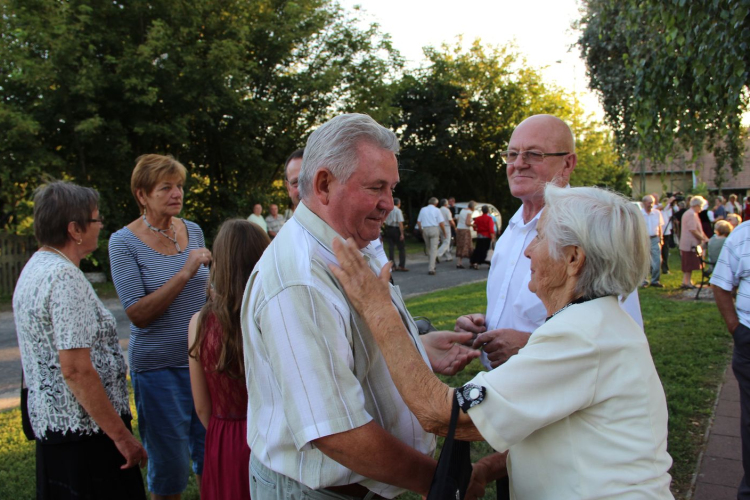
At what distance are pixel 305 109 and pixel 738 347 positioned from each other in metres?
16.7

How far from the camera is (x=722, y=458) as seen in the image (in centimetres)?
447

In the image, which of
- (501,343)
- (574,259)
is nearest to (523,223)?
(501,343)

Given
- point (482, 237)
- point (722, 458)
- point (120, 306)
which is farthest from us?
point (482, 237)

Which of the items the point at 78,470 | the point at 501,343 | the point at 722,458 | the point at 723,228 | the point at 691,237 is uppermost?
the point at 723,228

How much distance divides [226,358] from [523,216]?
5.93 ft

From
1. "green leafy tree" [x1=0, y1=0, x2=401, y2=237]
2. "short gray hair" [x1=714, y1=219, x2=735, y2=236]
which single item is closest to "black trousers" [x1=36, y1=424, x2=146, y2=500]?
"short gray hair" [x1=714, y1=219, x2=735, y2=236]

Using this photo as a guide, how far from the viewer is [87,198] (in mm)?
2887

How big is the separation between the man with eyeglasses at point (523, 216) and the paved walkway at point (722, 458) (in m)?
2.20

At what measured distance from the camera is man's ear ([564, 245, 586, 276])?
6.13 ft

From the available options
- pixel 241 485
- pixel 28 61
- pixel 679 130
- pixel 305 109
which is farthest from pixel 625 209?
pixel 305 109

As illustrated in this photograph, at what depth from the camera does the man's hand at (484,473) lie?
2.10 metres

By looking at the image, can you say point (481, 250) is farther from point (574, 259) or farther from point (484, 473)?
point (574, 259)

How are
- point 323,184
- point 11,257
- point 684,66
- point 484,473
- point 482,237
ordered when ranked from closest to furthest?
point 323,184, point 484,473, point 684,66, point 11,257, point 482,237

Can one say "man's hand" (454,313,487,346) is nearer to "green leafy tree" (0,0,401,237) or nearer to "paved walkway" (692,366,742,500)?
"paved walkway" (692,366,742,500)
